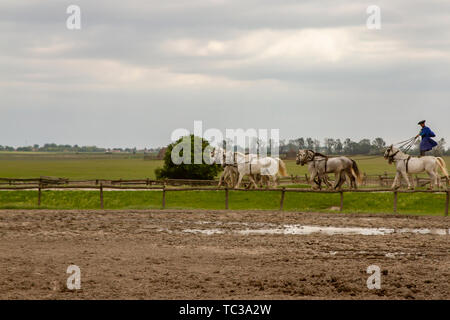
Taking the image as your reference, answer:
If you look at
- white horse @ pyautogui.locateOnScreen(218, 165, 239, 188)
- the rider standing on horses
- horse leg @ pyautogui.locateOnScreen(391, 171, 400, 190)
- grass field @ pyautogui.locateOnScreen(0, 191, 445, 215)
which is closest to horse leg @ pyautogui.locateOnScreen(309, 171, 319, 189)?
grass field @ pyautogui.locateOnScreen(0, 191, 445, 215)

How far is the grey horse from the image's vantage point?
2680 cm

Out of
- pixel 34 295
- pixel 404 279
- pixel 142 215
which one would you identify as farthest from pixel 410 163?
pixel 34 295

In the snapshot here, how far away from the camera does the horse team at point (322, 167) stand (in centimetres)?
2597

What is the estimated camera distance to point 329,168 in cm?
2714

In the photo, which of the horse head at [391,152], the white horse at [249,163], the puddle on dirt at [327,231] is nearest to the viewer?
the puddle on dirt at [327,231]

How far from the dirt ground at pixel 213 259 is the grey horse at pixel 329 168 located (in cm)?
756

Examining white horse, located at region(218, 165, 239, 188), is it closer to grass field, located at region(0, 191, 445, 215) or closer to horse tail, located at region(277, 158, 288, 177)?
horse tail, located at region(277, 158, 288, 177)

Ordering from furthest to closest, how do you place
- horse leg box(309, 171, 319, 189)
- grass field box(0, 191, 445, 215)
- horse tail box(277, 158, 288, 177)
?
horse tail box(277, 158, 288, 177) < horse leg box(309, 171, 319, 189) < grass field box(0, 191, 445, 215)

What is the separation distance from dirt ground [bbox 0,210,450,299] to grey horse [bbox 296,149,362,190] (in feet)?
24.8

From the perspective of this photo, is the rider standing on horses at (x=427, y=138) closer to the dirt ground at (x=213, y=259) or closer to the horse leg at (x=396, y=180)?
the horse leg at (x=396, y=180)

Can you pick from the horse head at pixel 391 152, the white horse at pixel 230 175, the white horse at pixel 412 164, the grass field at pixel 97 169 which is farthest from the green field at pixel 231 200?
the grass field at pixel 97 169

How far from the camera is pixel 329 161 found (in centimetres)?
2719

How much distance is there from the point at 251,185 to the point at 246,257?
721 inches
